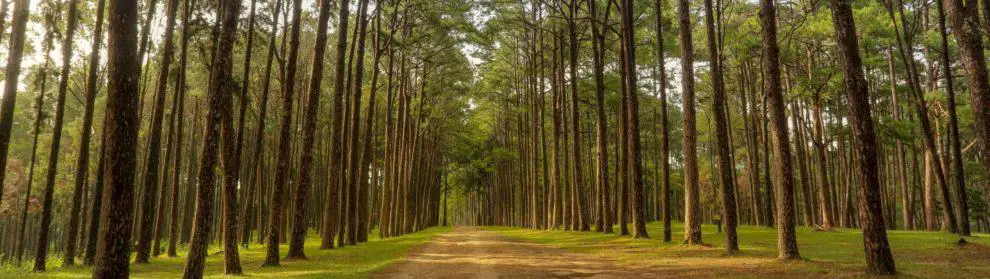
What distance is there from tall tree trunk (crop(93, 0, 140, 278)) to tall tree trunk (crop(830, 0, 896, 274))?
1145 cm

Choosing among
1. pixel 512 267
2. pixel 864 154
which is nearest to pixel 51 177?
pixel 512 267

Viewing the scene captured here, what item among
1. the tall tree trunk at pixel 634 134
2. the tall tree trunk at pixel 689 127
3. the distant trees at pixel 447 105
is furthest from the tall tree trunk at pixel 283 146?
the tall tree trunk at pixel 634 134

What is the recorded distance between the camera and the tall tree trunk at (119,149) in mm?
6824

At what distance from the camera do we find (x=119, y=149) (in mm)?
6836

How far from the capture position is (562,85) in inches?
1245

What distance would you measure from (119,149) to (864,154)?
1166cm

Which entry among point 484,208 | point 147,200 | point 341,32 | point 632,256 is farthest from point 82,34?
point 484,208

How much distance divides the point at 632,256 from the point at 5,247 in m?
59.5

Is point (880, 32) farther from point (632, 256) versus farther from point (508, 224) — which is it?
point (508, 224)

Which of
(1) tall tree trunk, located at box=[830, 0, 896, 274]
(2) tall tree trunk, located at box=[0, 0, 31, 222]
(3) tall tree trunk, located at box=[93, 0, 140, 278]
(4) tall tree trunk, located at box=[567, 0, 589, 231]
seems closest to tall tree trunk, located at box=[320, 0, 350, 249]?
(2) tall tree trunk, located at box=[0, 0, 31, 222]

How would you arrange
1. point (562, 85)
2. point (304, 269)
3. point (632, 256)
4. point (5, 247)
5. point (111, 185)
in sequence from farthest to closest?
1. point (5, 247)
2. point (562, 85)
3. point (632, 256)
4. point (304, 269)
5. point (111, 185)

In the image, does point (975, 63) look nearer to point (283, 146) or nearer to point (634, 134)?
point (634, 134)

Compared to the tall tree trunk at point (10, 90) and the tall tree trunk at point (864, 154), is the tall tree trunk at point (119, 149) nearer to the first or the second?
the tall tree trunk at point (10, 90)

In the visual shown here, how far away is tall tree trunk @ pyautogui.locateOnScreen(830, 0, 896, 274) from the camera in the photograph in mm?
9320
